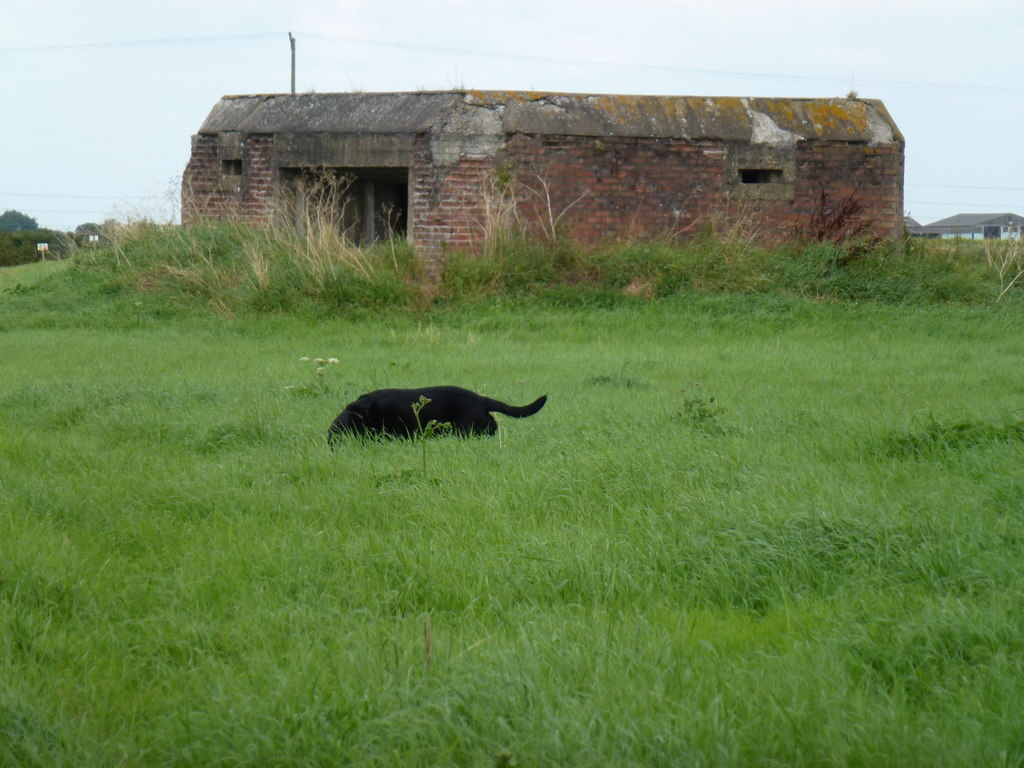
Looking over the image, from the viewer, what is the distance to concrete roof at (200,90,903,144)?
45.9ft

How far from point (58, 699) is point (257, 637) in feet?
1.99

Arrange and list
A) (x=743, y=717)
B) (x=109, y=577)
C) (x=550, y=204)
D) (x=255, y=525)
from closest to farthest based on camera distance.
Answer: (x=743, y=717), (x=109, y=577), (x=255, y=525), (x=550, y=204)

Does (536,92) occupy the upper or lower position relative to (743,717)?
upper

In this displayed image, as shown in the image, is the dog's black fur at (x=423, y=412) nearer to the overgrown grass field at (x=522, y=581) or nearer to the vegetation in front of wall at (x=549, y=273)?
the overgrown grass field at (x=522, y=581)

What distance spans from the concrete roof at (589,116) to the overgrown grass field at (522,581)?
23.8 ft

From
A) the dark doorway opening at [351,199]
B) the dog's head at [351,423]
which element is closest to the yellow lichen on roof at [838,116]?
the dark doorway opening at [351,199]

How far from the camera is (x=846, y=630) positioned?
10.1ft

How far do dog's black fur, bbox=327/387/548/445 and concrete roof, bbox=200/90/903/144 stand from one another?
27.4 feet

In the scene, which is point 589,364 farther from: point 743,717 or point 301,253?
point 743,717

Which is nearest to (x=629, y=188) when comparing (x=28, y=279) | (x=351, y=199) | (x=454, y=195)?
(x=454, y=195)

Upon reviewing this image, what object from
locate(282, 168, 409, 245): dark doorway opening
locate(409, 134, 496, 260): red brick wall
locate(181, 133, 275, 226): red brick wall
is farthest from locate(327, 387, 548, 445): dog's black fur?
locate(181, 133, 275, 226): red brick wall

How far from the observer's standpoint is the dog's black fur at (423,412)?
620cm

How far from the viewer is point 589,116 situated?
14.2 m

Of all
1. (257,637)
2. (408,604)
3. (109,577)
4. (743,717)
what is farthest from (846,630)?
(109,577)
